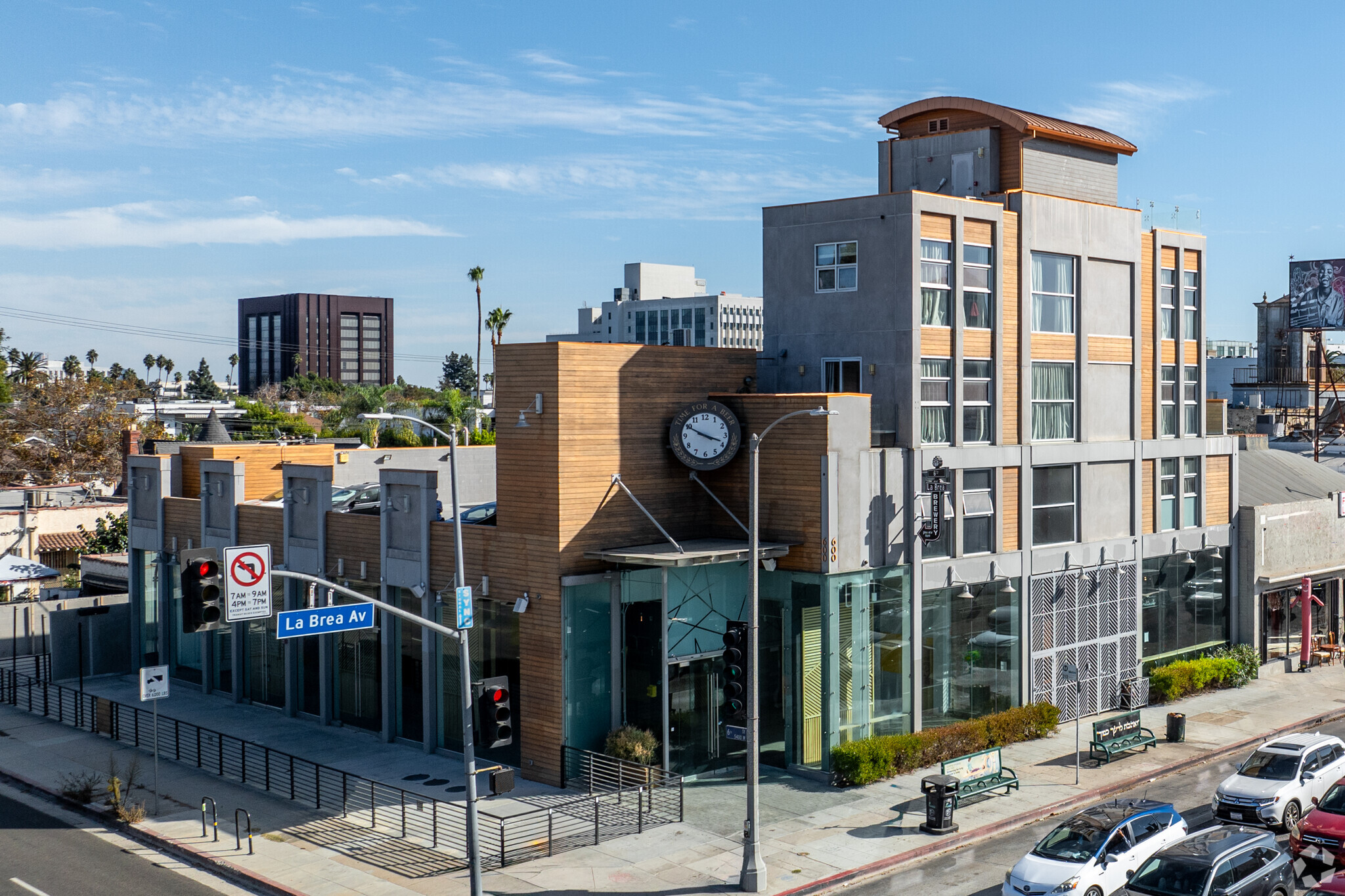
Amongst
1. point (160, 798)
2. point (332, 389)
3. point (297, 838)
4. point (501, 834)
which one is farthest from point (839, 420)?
point (332, 389)

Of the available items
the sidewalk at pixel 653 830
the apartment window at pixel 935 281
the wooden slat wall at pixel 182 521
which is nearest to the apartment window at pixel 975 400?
the apartment window at pixel 935 281

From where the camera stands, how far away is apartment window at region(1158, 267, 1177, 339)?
40469 millimetres

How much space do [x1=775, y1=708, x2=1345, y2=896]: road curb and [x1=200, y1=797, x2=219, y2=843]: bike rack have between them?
1234 centimetres

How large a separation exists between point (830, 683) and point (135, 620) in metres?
26.1

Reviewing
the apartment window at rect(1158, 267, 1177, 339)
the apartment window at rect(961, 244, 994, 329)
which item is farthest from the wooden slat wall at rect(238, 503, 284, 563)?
the apartment window at rect(1158, 267, 1177, 339)

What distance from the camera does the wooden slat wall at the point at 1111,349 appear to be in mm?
37781

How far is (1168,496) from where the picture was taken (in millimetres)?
40969

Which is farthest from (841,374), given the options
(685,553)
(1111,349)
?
(1111,349)

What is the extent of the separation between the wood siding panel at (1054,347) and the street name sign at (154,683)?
81.0 ft

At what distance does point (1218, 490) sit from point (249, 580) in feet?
112

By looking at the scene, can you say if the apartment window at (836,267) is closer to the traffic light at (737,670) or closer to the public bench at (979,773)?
the public bench at (979,773)

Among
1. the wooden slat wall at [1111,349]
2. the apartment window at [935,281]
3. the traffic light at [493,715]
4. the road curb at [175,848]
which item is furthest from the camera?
the wooden slat wall at [1111,349]

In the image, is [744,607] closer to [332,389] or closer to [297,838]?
[297,838]

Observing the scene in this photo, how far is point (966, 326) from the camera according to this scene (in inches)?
1339
